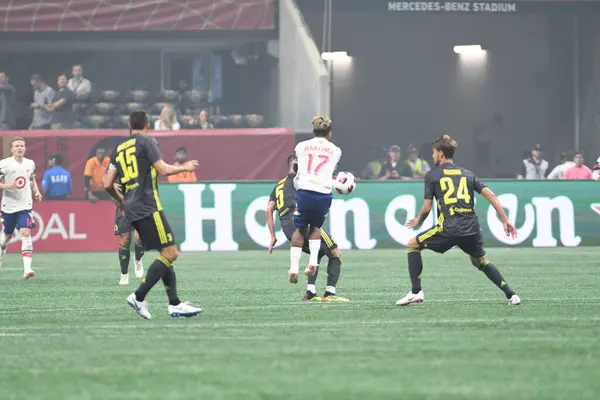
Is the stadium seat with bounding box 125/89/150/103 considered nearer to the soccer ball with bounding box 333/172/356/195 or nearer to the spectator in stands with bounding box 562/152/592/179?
the spectator in stands with bounding box 562/152/592/179

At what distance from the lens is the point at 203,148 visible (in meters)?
30.9

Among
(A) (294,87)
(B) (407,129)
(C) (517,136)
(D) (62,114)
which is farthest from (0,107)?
(C) (517,136)

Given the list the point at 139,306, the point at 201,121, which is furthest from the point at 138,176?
the point at 201,121

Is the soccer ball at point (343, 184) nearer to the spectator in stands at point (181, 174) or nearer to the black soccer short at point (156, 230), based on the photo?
the black soccer short at point (156, 230)

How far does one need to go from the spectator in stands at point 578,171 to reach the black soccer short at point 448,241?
17.4 metres

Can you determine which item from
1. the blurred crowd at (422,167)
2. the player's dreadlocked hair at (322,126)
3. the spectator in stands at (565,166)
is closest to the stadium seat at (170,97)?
the blurred crowd at (422,167)

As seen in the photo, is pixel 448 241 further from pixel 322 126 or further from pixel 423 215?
pixel 322 126

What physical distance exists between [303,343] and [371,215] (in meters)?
17.8

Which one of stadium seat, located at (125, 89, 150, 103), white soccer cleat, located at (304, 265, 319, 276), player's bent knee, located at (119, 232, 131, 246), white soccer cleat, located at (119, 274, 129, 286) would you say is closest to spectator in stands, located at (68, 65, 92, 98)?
stadium seat, located at (125, 89, 150, 103)

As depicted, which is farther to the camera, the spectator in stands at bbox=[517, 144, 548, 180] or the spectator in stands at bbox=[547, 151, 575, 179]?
the spectator in stands at bbox=[517, 144, 548, 180]

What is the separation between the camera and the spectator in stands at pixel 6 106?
32.4 metres

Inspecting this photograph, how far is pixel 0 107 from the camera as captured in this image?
107 feet

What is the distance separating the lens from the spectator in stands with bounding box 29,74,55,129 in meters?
32.1

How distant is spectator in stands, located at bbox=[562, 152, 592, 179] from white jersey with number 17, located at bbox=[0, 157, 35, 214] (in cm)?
1410
